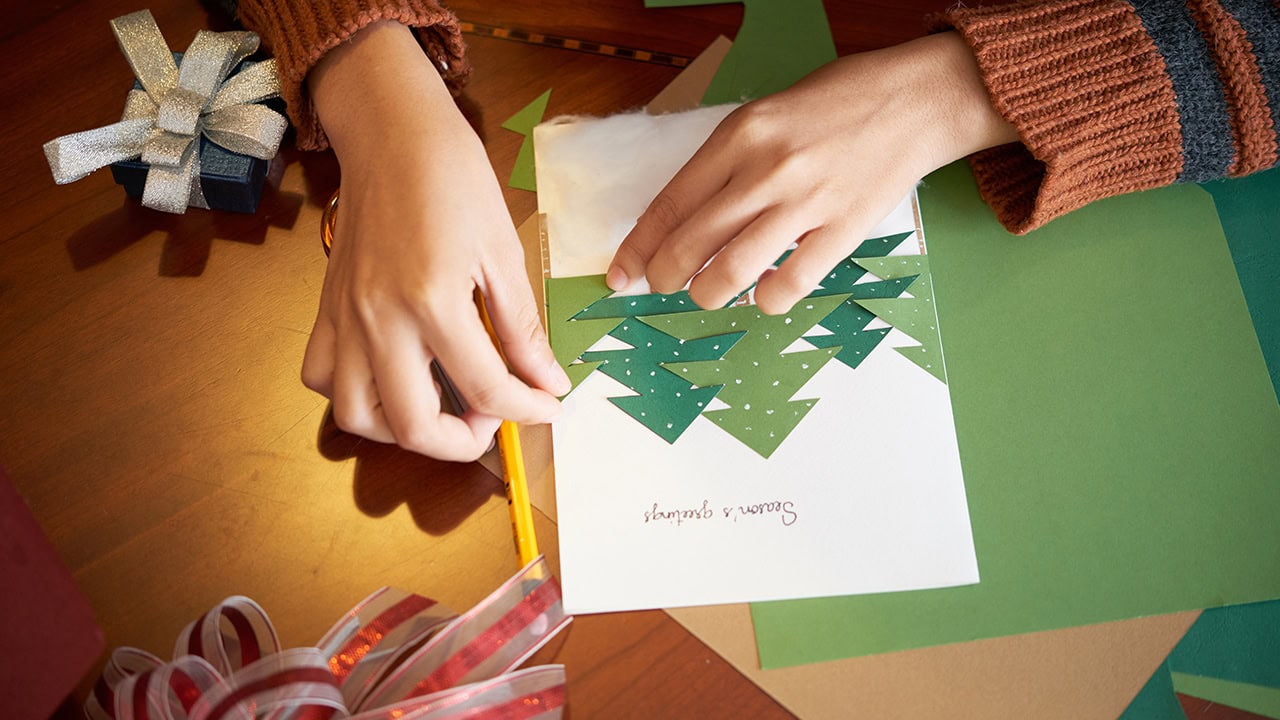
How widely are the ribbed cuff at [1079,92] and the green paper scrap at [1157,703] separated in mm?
314

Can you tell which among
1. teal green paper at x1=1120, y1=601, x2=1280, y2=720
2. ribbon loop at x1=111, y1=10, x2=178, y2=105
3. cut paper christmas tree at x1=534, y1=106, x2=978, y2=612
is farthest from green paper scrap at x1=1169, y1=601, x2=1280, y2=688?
ribbon loop at x1=111, y1=10, x2=178, y2=105

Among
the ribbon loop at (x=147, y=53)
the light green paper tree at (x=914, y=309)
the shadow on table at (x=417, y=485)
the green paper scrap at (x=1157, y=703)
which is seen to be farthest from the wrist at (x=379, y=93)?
the green paper scrap at (x=1157, y=703)

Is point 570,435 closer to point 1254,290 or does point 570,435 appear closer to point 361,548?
point 361,548

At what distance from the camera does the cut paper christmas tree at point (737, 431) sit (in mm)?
583

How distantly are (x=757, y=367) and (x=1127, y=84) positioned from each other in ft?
1.07

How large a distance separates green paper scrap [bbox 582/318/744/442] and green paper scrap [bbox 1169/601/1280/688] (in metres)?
0.34

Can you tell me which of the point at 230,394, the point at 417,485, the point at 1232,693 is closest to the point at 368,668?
the point at 417,485

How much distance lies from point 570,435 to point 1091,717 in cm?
37

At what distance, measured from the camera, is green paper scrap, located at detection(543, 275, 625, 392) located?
640mm

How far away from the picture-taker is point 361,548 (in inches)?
23.5

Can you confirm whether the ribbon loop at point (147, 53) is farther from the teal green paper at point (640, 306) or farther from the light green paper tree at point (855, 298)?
the light green paper tree at point (855, 298)

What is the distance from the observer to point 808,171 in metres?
0.62

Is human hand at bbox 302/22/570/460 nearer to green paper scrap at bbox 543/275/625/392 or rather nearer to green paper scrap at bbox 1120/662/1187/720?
green paper scrap at bbox 543/275/625/392

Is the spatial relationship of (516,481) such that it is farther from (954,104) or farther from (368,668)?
(954,104)
